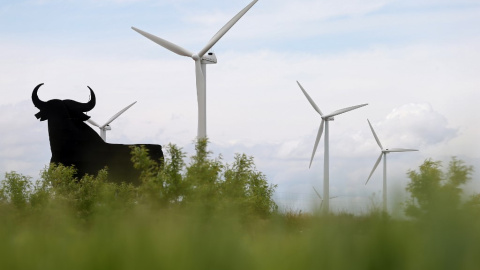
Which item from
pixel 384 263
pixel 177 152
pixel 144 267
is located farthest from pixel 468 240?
pixel 177 152

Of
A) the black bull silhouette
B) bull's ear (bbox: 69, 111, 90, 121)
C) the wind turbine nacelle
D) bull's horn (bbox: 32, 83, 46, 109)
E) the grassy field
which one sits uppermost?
the wind turbine nacelle

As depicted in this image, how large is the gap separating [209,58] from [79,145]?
9071 millimetres

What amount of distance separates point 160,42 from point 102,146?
7091mm

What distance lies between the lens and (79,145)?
38.2 metres

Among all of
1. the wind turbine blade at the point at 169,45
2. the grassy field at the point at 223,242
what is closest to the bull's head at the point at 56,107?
the wind turbine blade at the point at 169,45

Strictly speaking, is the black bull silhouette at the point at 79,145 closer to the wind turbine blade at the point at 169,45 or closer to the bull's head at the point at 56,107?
the bull's head at the point at 56,107

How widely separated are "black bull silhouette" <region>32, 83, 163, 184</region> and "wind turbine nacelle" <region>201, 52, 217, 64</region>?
598 cm

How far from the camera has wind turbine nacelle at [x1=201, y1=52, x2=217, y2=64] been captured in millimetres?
38188

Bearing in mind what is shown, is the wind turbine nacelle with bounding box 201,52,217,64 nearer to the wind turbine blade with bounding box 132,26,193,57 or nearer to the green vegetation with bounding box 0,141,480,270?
the wind turbine blade with bounding box 132,26,193,57

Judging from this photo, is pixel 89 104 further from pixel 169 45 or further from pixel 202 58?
pixel 202 58

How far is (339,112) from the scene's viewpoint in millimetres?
51625

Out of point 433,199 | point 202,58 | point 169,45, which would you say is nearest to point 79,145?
point 169,45

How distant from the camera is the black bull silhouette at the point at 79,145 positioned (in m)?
37.6

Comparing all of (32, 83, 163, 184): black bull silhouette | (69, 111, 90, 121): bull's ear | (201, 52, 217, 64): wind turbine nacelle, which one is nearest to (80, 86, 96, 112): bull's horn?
(32, 83, 163, 184): black bull silhouette
